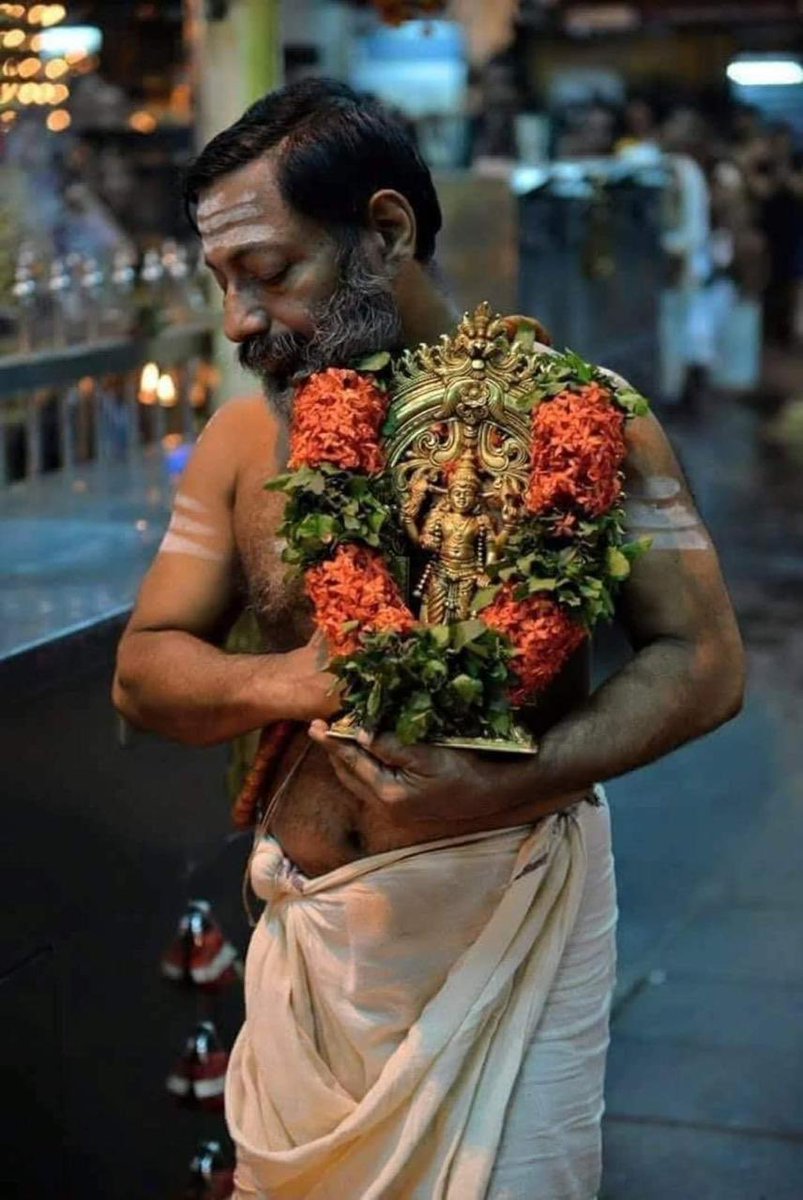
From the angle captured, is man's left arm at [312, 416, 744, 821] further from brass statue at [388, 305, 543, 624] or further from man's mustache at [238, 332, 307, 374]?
man's mustache at [238, 332, 307, 374]

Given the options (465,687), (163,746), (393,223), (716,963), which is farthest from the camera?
(716,963)

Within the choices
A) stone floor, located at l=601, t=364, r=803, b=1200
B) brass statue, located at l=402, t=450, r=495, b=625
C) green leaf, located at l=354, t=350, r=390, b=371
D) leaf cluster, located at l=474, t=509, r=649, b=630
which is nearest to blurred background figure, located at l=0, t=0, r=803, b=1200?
stone floor, located at l=601, t=364, r=803, b=1200

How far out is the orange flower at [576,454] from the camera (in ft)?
8.62

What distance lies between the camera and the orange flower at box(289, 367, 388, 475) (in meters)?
2.69

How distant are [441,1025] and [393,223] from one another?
1038 millimetres

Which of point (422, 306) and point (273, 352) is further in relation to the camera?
point (422, 306)

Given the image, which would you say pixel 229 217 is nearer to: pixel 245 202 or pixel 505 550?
pixel 245 202

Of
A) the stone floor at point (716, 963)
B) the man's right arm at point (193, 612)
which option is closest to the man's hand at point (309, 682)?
the man's right arm at point (193, 612)

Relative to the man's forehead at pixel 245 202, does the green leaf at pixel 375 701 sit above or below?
below

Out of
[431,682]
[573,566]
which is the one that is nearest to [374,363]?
[573,566]

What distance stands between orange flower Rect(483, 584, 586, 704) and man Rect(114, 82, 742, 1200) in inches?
3.6

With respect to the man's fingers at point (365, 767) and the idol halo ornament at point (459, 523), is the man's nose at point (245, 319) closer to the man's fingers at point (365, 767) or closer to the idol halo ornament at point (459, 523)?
the idol halo ornament at point (459, 523)

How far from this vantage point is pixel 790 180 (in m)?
20.8

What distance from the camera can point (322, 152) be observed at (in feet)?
9.12
